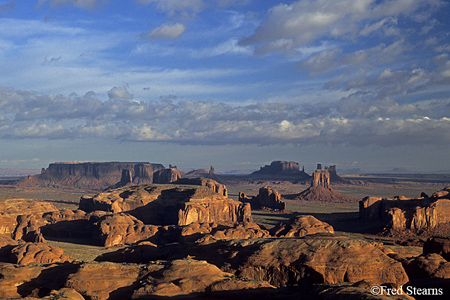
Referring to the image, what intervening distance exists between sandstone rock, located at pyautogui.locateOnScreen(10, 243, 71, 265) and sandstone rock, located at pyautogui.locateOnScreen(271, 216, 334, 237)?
1083 inches

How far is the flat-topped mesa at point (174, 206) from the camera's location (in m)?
89.6

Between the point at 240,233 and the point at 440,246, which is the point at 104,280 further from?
the point at 240,233

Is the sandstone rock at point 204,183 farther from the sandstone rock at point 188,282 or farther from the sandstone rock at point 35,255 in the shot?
the sandstone rock at point 188,282

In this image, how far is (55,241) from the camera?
7269cm

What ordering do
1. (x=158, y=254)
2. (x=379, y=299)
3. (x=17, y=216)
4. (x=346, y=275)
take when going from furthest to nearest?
(x=17, y=216), (x=158, y=254), (x=346, y=275), (x=379, y=299)

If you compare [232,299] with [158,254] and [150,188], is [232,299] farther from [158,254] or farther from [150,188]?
[150,188]

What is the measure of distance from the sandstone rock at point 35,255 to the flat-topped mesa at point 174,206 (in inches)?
1521

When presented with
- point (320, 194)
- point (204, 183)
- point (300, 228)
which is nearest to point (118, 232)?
point (300, 228)

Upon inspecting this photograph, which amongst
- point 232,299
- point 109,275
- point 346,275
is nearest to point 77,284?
point 109,275

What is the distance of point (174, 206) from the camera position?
3725 inches

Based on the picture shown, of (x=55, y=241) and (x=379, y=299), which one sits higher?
(x=379, y=299)

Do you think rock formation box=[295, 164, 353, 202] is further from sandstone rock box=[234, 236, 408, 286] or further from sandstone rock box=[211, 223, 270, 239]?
sandstone rock box=[234, 236, 408, 286]

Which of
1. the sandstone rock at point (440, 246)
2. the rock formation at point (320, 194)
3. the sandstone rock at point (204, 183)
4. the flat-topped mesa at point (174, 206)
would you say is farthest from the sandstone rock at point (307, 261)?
the rock formation at point (320, 194)

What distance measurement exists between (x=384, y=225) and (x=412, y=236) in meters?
6.82
